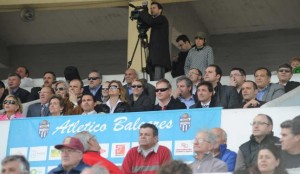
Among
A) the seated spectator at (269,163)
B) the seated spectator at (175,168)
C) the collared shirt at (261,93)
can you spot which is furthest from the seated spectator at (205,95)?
the seated spectator at (175,168)

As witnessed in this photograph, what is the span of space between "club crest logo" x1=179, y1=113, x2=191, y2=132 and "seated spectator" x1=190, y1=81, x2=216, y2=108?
505 millimetres

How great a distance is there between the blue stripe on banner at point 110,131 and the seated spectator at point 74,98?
510 mm

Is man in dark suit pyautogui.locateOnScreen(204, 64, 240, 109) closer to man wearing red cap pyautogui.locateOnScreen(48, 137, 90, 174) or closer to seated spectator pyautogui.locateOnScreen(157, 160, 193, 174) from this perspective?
man wearing red cap pyautogui.locateOnScreen(48, 137, 90, 174)

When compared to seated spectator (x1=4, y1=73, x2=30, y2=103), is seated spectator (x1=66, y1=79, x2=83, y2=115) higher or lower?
lower

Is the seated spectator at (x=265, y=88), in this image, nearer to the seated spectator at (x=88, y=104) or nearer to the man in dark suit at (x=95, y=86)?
the seated spectator at (x=88, y=104)

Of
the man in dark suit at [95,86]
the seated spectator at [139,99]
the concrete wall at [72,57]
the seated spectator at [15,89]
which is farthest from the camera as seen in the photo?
the concrete wall at [72,57]

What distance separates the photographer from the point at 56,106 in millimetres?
11016

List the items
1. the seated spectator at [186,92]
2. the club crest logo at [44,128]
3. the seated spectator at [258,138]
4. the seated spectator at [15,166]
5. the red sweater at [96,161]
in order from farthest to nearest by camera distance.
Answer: the seated spectator at [186,92], the club crest logo at [44,128], the seated spectator at [258,138], the red sweater at [96,161], the seated spectator at [15,166]

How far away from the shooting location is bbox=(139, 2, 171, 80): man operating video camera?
13113 mm

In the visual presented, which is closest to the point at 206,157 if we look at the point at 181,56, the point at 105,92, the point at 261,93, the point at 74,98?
the point at 261,93

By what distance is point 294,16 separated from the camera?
1867cm

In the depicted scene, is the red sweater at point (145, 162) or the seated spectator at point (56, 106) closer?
the red sweater at point (145, 162)

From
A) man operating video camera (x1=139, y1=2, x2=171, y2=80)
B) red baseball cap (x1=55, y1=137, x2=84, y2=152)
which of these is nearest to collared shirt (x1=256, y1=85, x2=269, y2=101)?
man operating video camera (x1=139, y1=2, x2=171, y2=80)

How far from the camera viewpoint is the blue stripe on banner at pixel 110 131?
32.1ft
